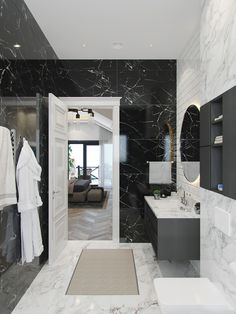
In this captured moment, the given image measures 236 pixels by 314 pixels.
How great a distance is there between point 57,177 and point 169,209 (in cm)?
161

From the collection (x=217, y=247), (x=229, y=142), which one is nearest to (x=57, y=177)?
(x=217, y=247)

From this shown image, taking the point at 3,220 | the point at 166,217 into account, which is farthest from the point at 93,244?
the point at 3,220

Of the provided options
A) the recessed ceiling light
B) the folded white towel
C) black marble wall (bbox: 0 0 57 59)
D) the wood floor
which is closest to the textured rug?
Result: the wood floor

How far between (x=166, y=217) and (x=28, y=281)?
1.69 meters

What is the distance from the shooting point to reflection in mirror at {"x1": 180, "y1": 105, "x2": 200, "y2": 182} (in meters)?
3.39

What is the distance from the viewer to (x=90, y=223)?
581 cm

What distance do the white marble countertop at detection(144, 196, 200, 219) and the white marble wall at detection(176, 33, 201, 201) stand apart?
222 millimetres

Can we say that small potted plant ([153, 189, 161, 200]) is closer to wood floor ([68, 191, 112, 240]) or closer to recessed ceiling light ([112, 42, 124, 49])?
wood floor ([68, 191, 112, 240])

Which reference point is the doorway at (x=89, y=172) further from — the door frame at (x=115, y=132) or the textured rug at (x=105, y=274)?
the textured rug at (x=105, y=274)

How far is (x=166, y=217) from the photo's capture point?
297 centimetres

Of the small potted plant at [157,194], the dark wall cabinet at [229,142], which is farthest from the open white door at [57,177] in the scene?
the dark wall cabinet at [229,142]

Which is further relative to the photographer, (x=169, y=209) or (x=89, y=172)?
(x=89, y=172)

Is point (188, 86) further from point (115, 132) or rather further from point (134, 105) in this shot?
point (115, 132)

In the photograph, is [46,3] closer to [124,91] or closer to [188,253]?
[124,91]
